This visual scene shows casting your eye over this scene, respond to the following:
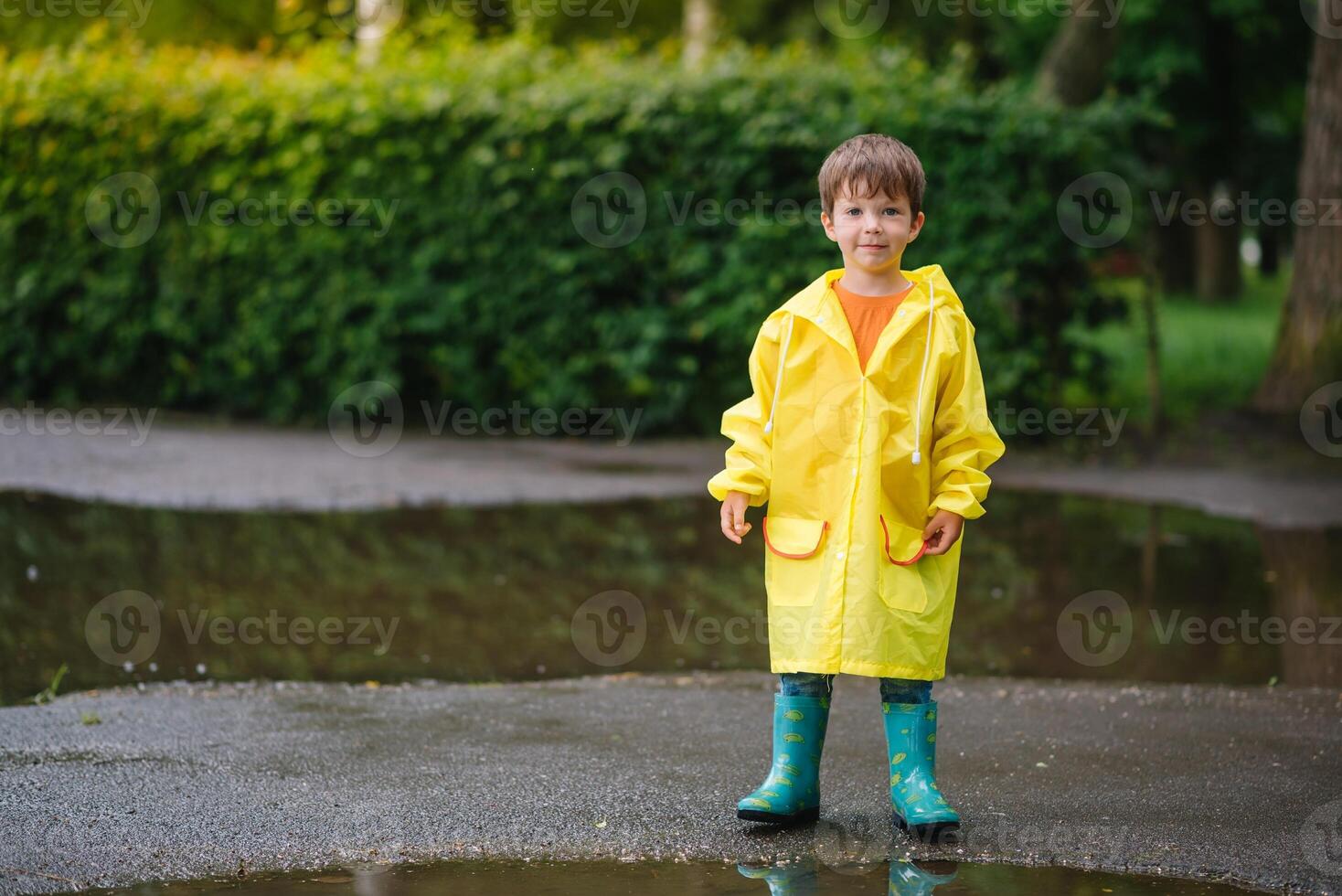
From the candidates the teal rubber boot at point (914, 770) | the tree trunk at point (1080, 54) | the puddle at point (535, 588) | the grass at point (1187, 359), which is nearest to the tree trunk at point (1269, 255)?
the grass at point (1187, 359)

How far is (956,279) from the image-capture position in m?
11.2

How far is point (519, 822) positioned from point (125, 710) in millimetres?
1704

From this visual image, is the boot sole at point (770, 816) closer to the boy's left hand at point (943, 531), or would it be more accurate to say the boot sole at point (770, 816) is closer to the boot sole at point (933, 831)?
the boot sole at point (933, 831)

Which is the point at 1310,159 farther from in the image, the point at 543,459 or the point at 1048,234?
the point at 543,459

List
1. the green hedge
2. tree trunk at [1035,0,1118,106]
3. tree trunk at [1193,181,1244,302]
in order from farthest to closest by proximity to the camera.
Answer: tree trunk at [1193,181,1244,302], tree trunk at [1035,0,1118,106], the green hedge

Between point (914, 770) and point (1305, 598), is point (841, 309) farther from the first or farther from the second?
point (1305, 598)

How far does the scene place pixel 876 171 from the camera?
3.68 m

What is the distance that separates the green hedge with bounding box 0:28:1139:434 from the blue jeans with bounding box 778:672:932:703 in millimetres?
7510

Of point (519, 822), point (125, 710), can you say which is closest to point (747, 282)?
point (125, 710)

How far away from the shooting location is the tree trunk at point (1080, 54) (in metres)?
14.3

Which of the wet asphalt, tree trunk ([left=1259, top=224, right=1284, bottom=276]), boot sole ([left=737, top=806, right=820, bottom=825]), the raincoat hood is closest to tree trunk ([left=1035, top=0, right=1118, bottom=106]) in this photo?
the wet asphalt

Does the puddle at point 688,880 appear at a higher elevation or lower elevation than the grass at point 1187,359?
lower

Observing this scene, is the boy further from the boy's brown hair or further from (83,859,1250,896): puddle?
(83,859,1250,896): puddle

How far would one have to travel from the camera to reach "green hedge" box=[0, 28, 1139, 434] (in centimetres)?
1116
